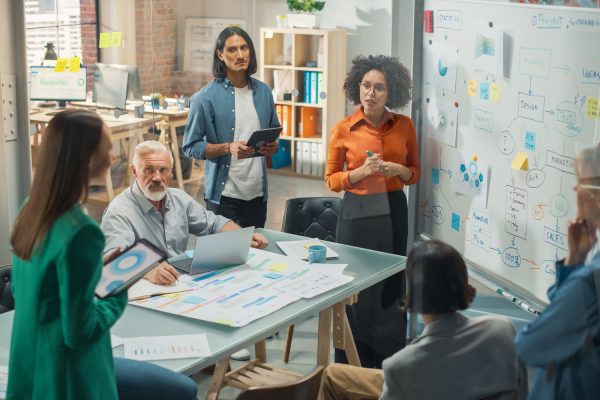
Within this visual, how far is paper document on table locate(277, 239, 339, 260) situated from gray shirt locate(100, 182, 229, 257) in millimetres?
317

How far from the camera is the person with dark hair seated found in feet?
8.11

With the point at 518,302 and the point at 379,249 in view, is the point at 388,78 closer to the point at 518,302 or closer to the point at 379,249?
the point at 379,249

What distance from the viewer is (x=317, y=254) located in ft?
12.1

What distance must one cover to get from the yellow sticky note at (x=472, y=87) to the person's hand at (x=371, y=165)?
1.83ft

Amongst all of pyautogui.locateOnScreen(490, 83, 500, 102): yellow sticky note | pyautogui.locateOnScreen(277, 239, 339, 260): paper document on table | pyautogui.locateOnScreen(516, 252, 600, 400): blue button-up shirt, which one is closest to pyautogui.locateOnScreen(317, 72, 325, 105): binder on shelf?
pyautogui.locateOnScreen(277, 239, 339, 260): paper document on table

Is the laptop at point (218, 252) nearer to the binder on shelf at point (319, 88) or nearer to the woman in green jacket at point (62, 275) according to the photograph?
the woman in green jacket at point (62, 275)

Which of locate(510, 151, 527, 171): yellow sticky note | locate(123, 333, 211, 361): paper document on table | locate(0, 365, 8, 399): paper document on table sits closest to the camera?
locate(0, 365, 8, 399): paper document on table

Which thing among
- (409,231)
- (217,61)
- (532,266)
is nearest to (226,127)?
(217,61)

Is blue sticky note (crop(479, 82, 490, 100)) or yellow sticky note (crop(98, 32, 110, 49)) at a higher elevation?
Result: yellow sticky note (crop(98, 32, 110, 49))

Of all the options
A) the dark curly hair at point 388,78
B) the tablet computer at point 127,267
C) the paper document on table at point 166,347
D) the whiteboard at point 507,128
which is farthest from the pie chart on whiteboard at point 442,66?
the tablet computer at point 127,267

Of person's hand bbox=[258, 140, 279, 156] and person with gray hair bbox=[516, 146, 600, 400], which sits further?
person's hand bbox=[258, 140, 279, 156]

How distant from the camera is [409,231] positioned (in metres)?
4.55

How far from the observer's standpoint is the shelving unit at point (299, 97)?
7188 mm

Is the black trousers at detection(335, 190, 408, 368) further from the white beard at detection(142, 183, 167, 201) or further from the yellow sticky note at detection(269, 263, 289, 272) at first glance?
the white beard at detection(142, 183, 167, 201)
